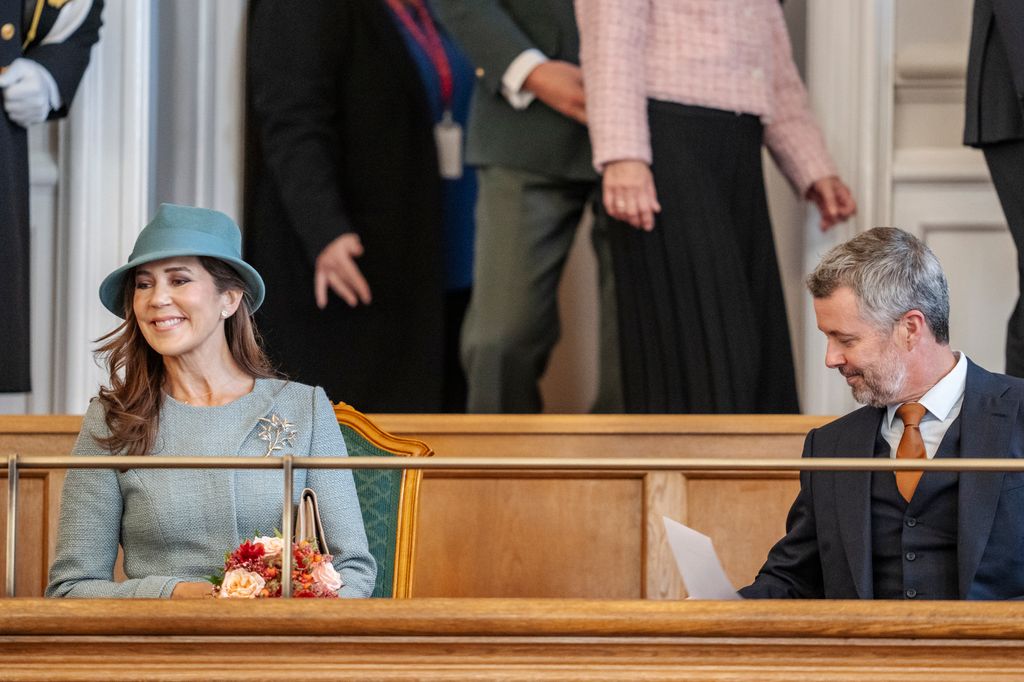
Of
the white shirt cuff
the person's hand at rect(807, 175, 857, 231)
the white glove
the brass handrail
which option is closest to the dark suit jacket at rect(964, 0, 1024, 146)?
the person's hand at rect(807, 175, 857, 231)

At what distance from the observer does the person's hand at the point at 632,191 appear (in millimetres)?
4434

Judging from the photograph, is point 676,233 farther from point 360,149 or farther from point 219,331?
point 219,331

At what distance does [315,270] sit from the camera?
4.61m

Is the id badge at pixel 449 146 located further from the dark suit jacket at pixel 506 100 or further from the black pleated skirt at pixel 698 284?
the black pleated skirt at pixel 698 284

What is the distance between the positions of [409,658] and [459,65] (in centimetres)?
289

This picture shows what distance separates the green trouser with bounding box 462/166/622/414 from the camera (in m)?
4.57

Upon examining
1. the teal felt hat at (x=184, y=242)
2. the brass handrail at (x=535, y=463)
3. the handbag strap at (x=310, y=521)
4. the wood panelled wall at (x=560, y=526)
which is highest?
the teal felt hat at (x=184, y=242)

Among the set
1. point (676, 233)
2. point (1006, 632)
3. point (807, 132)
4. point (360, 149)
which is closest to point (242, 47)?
point (360, 149)

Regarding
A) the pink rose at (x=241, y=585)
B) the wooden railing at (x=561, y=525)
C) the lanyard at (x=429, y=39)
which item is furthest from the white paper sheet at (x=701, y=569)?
the lanyard at (x=429, y=39)

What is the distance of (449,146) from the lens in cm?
464

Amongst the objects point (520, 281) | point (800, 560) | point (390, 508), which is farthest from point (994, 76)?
point (390, 508)

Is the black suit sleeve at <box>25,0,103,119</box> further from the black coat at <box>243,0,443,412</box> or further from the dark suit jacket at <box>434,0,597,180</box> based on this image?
the dark suit jacket at <box>434,0,597,180</box>

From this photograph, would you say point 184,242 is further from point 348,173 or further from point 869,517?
point 348,173

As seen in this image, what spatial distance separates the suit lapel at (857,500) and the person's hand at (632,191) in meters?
1.86
